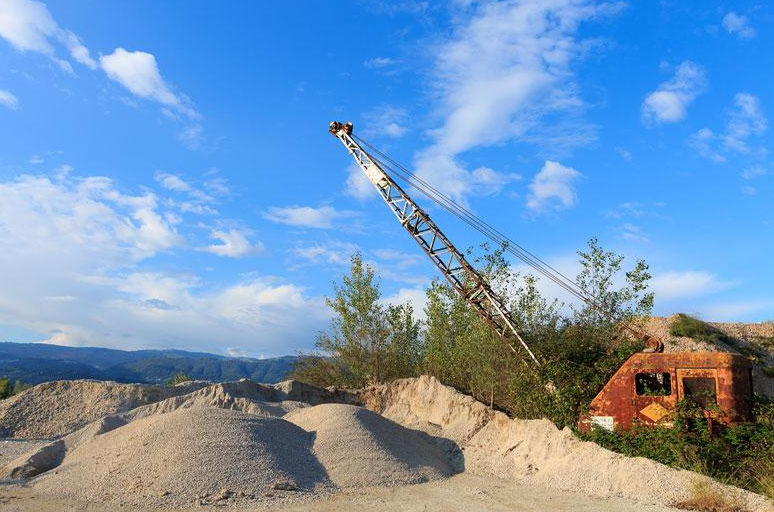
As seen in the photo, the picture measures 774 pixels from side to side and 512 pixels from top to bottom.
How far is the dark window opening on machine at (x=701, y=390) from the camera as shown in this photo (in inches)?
506

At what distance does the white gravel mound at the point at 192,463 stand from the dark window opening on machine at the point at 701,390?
843 cm

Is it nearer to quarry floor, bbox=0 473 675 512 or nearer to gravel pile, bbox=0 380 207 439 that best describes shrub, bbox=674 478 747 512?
quarry floor, bbox=0 473 675 512

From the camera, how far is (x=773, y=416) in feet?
41.7

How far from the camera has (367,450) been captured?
46.1 ft

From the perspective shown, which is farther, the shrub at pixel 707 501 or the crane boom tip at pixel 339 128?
the crane boom tip at pixel 339 128

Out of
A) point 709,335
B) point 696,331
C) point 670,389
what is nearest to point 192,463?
point 670,389

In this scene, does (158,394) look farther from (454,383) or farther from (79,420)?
(454,383)

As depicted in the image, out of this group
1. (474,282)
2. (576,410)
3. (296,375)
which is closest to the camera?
(576,410)

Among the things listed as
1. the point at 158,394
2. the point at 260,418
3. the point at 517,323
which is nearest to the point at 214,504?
the point at 260,418

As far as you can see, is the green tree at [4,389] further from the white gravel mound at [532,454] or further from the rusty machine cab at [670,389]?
the rusty machine cab at [670,389]

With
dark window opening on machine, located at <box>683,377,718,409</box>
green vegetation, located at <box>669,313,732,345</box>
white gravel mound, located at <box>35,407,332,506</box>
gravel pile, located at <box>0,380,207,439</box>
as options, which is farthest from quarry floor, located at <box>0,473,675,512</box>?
green vegetation, located at <box>669,313,732,345</box>

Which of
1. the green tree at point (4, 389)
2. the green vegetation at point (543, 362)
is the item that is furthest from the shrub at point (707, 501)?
the green tree at point (4, 389)

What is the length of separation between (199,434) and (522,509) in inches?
293

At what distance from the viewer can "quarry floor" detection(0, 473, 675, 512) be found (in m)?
10.6
